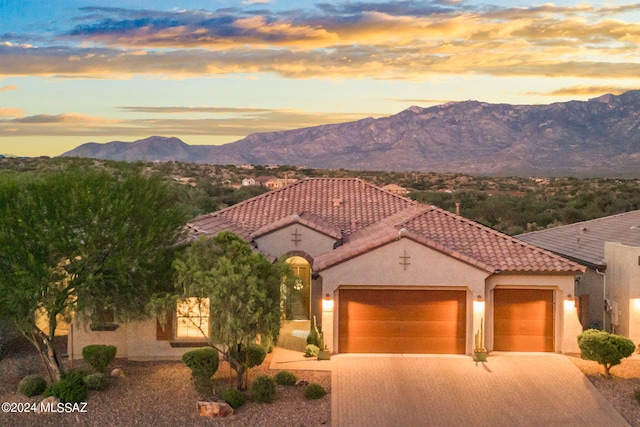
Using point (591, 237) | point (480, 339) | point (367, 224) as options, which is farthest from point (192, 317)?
point (591, 237)

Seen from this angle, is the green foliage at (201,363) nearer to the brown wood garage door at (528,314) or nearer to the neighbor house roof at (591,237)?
the brown wood garage door at (528,314)

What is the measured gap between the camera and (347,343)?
21.7m

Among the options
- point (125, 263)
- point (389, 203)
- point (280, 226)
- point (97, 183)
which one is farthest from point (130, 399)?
point (389, 203)

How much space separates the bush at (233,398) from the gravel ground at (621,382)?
8.99 m

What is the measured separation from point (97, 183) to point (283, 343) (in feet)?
25.8

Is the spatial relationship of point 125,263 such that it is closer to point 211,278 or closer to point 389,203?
point 211,278

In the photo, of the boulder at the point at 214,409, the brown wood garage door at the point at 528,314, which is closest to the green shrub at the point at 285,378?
the boulder at the point at 214,409

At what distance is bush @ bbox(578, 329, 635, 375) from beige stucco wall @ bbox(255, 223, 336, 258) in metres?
9.18

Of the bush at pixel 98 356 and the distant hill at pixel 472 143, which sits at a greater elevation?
the distant hill at pixel 472 143

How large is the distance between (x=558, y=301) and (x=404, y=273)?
15.6 ft

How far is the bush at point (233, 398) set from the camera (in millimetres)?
16859

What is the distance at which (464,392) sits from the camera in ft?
59.8

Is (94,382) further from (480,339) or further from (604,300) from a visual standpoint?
(604,300)

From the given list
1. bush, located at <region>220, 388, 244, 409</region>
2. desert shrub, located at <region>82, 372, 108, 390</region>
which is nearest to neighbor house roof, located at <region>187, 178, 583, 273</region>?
bush, located at <region>220, 388, 244, 409</region>
